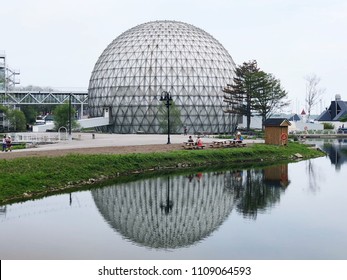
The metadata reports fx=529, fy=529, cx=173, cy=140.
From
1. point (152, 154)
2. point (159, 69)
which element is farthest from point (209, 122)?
point (152, 154)

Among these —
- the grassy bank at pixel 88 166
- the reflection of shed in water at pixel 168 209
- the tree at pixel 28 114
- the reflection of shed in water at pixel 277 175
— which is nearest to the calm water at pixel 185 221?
the reflection of shed in water at pixel 168 209

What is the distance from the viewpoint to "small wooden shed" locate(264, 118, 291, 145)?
5903 centimetres

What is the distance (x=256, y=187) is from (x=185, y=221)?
34.2ft

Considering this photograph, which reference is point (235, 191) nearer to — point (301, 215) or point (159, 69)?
point (301, 215)

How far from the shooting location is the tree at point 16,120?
93188 mm

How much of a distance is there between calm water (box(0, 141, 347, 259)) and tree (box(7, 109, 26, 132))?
63996mm

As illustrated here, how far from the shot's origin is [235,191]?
31953 mm

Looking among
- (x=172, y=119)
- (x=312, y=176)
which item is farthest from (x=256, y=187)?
(x=172, y=119)

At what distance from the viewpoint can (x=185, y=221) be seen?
24203 mm

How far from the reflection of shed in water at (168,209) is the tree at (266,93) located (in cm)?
5206

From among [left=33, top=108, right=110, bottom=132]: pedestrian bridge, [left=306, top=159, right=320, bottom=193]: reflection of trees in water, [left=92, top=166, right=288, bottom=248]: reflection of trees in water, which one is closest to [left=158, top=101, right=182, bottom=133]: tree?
[left=33, top=108, right=110, bottom=132]: pedestrian bridge

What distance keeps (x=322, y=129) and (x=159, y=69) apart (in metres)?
39.5

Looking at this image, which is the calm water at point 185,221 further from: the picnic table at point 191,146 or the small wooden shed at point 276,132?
the small wooden shed at point 276,132

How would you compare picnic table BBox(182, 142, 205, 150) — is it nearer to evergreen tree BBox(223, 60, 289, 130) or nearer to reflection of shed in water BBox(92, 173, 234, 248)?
reflection of shed in water BBox(92, 173, 234, 248)
